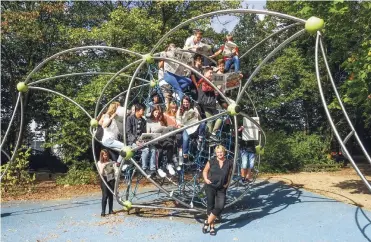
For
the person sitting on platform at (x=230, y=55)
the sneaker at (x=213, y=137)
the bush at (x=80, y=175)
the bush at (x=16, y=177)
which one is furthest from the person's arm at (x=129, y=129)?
the bush at (x=80, y=175)

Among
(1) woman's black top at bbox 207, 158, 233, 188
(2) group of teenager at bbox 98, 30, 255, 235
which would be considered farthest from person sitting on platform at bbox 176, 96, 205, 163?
(1) woman's black top at bbox 207, 158, 233, 188

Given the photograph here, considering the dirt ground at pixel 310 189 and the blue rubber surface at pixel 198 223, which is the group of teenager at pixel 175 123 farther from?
the dirt ground at pixel 310 189

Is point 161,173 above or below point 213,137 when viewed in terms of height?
below

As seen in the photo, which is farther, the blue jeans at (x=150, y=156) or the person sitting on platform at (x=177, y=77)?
the person sitting on platform at (x=177, y=77)

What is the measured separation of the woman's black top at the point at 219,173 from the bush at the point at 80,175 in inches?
319

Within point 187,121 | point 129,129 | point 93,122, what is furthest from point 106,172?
point 187,121

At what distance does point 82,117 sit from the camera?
47.5ft

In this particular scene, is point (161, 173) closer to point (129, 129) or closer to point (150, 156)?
point (150, 156)

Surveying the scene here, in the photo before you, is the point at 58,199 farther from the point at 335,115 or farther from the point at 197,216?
the point at 335,115

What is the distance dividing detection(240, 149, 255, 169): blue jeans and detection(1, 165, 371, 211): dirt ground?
2.53 meters

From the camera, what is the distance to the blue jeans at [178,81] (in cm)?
835

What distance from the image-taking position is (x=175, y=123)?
8.27 meters

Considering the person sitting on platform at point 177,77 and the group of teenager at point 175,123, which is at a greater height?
the person sitting on platform at point 177,77

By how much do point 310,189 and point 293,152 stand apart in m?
Answer: 5.88
